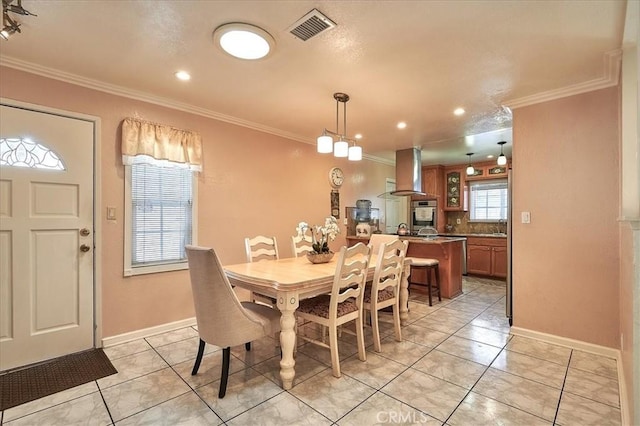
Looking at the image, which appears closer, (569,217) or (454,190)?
(569,217)


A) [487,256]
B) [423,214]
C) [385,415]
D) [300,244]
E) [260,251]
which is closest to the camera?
[385,415]

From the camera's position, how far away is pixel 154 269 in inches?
119

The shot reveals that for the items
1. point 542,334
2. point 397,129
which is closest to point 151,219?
point 397,129

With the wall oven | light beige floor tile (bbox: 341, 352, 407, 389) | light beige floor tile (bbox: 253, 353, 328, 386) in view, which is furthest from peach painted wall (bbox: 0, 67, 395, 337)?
the wall oven

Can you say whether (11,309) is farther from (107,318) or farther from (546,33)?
(546,33)

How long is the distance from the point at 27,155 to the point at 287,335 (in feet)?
8.08

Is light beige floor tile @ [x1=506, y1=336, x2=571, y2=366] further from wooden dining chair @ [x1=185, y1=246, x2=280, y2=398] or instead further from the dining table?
wooden dining chair @ [x1=185, y1=246, x2=280, y2=398]

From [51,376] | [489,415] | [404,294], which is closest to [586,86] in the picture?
[404,294]

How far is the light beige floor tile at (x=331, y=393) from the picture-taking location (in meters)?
1.82

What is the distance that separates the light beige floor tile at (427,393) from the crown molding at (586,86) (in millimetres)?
2613

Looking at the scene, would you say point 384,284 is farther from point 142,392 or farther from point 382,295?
point 142,392

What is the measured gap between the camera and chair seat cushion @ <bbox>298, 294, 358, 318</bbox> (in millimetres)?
2326

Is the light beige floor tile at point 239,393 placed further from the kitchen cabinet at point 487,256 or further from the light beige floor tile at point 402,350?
the kitchen cabinet at point 487,256

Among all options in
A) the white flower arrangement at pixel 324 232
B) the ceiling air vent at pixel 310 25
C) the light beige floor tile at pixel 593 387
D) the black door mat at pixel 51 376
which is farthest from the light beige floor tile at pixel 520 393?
the black door mat at pixel 51 376
